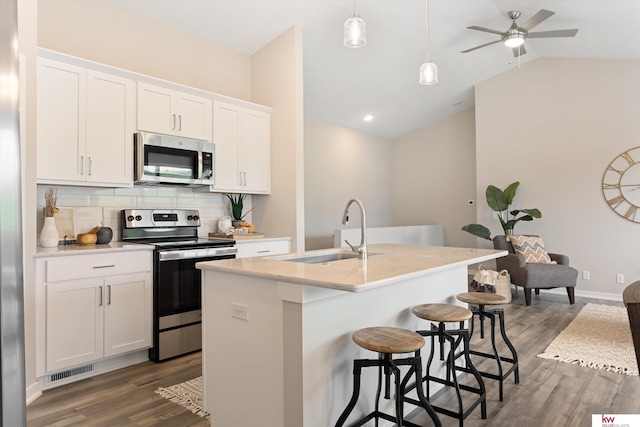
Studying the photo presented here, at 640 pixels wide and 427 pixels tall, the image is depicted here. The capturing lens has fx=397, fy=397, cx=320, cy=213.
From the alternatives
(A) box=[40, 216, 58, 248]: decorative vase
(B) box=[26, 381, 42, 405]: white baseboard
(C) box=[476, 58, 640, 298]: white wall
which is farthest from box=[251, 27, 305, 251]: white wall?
(C) box=[476, 58, 640, 298]: white wall

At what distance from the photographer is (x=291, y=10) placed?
13.5 feet

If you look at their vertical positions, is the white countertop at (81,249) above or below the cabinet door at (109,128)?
below

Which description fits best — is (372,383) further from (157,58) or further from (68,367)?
(157,58)

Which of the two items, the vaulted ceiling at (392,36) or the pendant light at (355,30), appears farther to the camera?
the vaulted ceiling at (392,36)

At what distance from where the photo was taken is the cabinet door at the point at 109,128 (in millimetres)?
3180

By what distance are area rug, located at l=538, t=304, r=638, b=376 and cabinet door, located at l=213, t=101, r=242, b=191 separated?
133 inches

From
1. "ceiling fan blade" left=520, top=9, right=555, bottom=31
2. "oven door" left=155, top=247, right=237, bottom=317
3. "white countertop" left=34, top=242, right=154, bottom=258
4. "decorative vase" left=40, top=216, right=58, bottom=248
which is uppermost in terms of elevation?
"ceiling fan blade" left=520, top=9, right=555, bottom=31

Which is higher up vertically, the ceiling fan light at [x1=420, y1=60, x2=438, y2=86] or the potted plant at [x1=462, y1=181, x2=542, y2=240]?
the ceiling fan light at [x1=420, y1=60, x2=438, y2=86]

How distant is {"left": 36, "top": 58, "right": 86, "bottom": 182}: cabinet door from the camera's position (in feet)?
9.52

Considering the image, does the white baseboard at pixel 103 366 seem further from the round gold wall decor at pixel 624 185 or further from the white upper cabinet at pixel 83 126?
the round gold wall decor at pixel 624 185

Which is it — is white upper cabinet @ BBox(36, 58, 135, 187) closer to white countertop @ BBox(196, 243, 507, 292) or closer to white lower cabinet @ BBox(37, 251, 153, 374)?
white lower cabinet @ BBox(37, 251, 153, 374)

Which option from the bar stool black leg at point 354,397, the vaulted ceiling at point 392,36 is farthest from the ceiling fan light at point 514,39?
the bar stool black leg at point 354,397

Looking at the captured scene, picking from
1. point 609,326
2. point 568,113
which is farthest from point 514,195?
point 609,326

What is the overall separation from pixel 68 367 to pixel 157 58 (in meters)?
2.89
